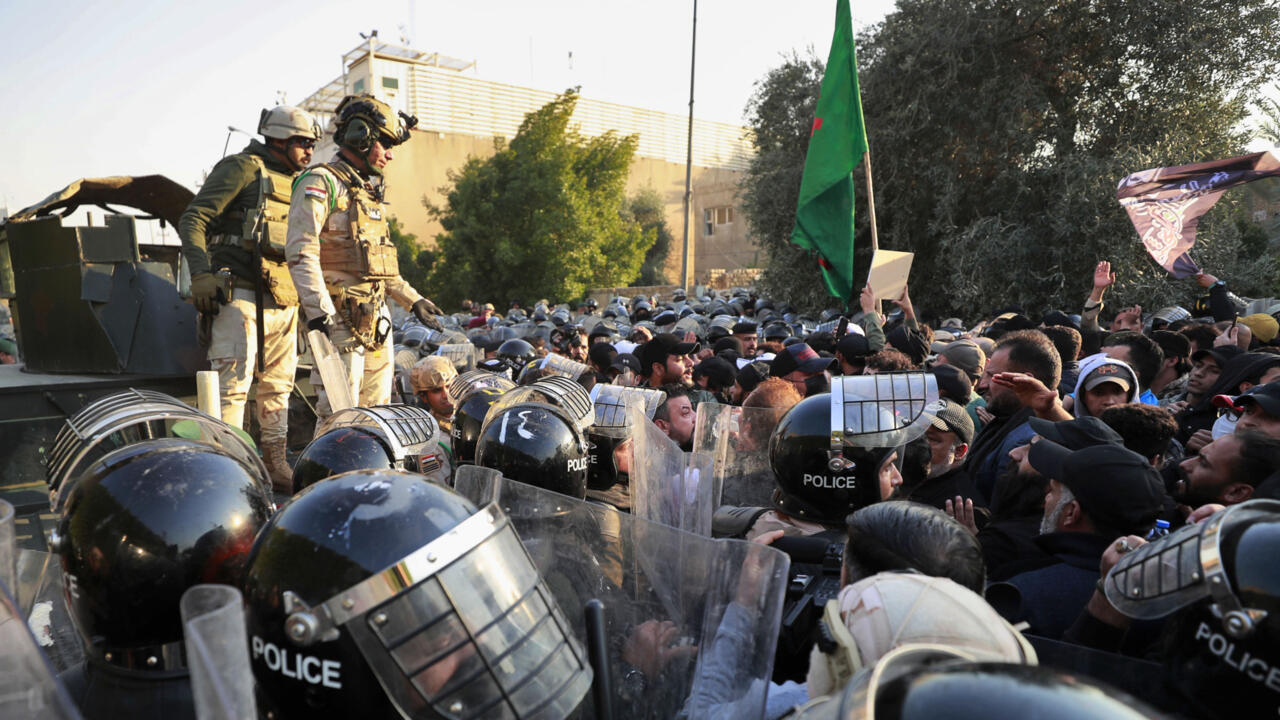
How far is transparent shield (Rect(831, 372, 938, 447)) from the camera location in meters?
2.92

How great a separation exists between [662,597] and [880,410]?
1366 millimetres

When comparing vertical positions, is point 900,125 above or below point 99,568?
above

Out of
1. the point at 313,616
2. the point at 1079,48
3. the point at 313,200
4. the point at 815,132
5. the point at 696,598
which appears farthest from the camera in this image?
the point at 1079,48

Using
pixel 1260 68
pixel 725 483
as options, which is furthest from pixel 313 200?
pixel 1260 68

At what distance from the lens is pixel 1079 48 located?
48.0ft

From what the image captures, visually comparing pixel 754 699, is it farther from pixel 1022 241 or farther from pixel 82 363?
pixel 1022 241

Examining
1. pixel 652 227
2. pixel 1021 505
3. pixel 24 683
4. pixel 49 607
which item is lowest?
pixel 49 607

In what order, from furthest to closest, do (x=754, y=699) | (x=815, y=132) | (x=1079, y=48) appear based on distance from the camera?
(x=1079, y=48), (x=815, y=132), (x=754, y=699)

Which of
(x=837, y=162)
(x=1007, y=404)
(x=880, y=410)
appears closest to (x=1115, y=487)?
(x=880, y=410)

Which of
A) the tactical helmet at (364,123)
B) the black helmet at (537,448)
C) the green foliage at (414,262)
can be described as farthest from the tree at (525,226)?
the black helmet at (537,448)

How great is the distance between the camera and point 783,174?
18.5 metres

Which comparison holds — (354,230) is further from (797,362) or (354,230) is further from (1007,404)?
(1007,404)

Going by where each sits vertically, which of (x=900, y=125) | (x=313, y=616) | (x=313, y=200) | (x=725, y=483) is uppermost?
(x=900, y=125)

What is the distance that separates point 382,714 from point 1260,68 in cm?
1807
